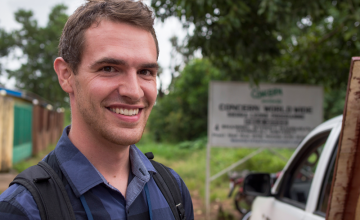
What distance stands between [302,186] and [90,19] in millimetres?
2383

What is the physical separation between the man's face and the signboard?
4.51 meters

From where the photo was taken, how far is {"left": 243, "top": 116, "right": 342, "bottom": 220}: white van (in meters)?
2.12

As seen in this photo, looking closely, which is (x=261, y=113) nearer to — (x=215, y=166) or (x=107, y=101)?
(x=107, y=101)

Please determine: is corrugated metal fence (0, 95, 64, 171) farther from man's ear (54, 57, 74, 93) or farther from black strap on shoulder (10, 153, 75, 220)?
black strap on shoulder (10, 153, 75, 220)

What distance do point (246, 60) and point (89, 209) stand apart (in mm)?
4155

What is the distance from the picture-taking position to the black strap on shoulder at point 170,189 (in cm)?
147

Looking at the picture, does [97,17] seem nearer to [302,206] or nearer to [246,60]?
[302,206]

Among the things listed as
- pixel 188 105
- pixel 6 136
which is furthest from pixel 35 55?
pixel 6 136

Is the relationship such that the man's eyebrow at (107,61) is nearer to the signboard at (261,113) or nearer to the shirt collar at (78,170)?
the shirt collar at (78,170)

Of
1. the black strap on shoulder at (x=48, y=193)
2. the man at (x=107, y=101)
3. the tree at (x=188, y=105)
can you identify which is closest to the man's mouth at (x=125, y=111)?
the man at (x=107, y=101)

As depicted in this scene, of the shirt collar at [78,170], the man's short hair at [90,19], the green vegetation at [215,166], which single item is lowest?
the green vegetation at [215,166]

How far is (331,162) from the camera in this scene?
212 cm

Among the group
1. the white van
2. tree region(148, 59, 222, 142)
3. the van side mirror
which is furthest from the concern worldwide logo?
tree region(148, 59, 222, 142)

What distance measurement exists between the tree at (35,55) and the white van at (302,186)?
26.6 m
